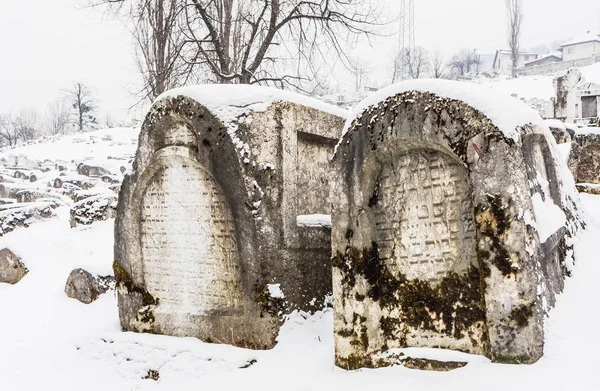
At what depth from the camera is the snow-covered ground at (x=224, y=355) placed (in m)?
2.67

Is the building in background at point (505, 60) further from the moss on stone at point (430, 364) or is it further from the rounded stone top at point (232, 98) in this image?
the moss on stone at point (430, 364)

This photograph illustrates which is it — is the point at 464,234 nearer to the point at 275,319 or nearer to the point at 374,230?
the point at 374,230

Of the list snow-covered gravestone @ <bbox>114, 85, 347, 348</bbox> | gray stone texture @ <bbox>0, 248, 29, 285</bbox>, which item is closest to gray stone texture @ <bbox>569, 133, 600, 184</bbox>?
snow-covered gravestone @ <bbox>114, 85, 347, 348</bbox>

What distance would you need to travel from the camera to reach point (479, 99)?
2.85m

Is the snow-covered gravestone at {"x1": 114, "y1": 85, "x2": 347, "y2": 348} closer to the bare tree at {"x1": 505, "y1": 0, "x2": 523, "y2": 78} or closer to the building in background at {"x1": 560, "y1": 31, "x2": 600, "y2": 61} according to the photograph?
the bare tree at {"x1": 505, "y1": 0, "x2": 523, "y2": 78}

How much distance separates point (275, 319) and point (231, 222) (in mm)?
802

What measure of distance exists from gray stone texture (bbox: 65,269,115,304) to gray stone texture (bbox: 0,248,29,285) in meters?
1.70

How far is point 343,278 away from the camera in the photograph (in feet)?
10.9

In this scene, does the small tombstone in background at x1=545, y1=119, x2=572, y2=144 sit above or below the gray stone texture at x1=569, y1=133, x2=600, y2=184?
above

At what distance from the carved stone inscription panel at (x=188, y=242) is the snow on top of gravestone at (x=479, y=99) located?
1.59 m

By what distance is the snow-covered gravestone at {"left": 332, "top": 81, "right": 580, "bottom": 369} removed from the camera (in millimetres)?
2721

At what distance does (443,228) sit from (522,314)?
2.04 feet

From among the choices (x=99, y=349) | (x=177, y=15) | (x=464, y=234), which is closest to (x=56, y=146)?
(x=177, y=15)

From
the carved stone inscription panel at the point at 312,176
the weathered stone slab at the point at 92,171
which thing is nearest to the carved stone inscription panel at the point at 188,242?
the carved stone inscription panel at the point at 312,176
